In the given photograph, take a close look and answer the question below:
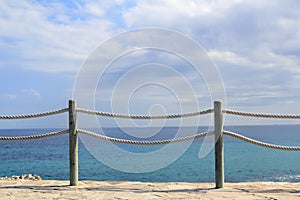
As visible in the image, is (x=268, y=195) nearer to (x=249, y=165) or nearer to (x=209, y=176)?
(x=209, y=176)

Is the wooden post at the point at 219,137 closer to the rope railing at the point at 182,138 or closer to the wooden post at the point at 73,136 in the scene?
the rope railing at the point at 182,138

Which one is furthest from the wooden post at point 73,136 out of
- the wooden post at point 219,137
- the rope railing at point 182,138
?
the wooden post at point 219,137

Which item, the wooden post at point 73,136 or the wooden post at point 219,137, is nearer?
the wooden post at point 219,137

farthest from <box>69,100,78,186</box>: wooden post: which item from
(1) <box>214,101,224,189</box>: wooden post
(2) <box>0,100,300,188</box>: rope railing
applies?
(1) <box>214,101,224,189</box>: wooden post

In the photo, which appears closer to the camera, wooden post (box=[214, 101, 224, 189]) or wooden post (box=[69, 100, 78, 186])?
wooden post (box=[214, 101, 224, 189])

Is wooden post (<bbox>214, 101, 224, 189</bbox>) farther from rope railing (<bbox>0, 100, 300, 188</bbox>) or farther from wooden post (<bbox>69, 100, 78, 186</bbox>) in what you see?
wooden post (<bbox>69, 100, 78, 186</bbox>)

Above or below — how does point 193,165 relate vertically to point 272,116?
below

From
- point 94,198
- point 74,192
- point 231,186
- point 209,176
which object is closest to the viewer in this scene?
point 94,198

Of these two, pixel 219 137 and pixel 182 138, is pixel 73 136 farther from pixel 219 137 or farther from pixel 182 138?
pixel 219 137

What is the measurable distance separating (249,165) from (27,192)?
33.6m

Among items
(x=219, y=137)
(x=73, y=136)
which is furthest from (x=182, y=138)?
(x=73, y=136)

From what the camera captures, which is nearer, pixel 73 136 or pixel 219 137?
pixel 219 137

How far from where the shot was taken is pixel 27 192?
4.79 meters

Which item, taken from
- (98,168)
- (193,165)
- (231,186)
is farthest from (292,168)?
(231,186)
